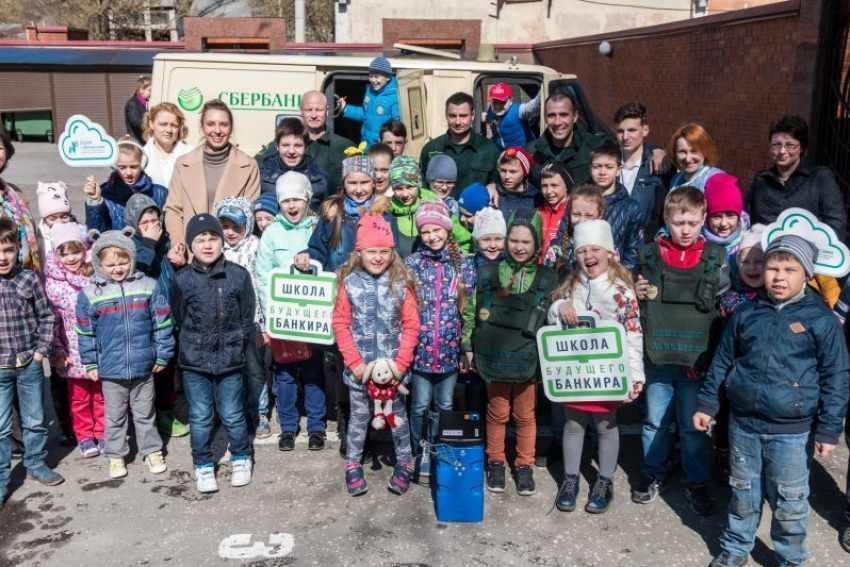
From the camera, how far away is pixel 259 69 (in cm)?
768

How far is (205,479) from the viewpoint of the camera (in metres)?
4.45

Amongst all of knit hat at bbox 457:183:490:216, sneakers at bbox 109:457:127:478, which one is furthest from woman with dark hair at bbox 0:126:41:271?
knit hat at bbox 457:183:490:216

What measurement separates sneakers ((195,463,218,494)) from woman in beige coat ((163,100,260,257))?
5.26 ft

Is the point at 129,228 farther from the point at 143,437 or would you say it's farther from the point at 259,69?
the point at 259,69

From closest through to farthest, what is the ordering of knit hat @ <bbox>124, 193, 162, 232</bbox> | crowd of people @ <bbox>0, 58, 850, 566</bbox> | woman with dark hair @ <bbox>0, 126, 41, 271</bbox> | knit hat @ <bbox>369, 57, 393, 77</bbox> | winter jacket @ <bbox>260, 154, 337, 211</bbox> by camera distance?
crowd of people @ <bbox>0, 58, 850, 566</bbox>
woman with dark hair @ <bbox>0, 126, 41, 271</bbox>
knit hat @ <bbox>124, 193, 162, 232</bbox>
winter jacket @ <bbox>260, 154, 337, 211</bbox>
knit hat @ <bbox>369, 57, 393, 77</bbox>

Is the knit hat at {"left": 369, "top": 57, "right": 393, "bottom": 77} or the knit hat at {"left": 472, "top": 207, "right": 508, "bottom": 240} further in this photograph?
the knit hat at {"left": 369, "top": 57, "right": 393, "bottom": 77}

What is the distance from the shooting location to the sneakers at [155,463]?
466cm

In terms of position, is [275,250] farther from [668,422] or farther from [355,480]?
[668,422]

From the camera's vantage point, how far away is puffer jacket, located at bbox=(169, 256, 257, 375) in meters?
4.37

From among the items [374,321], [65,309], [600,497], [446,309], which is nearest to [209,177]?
[65,309]

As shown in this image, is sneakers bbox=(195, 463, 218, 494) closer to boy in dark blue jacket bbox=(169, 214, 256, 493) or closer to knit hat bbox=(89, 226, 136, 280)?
boy in dark blue jacket bbox=(169, 214, 256, 493)

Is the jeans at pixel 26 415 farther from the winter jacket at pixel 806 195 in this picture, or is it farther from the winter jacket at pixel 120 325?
the winter jacket at pixel 806 195

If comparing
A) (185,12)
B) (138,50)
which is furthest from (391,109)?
(185,12)

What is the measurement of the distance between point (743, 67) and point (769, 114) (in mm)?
984
